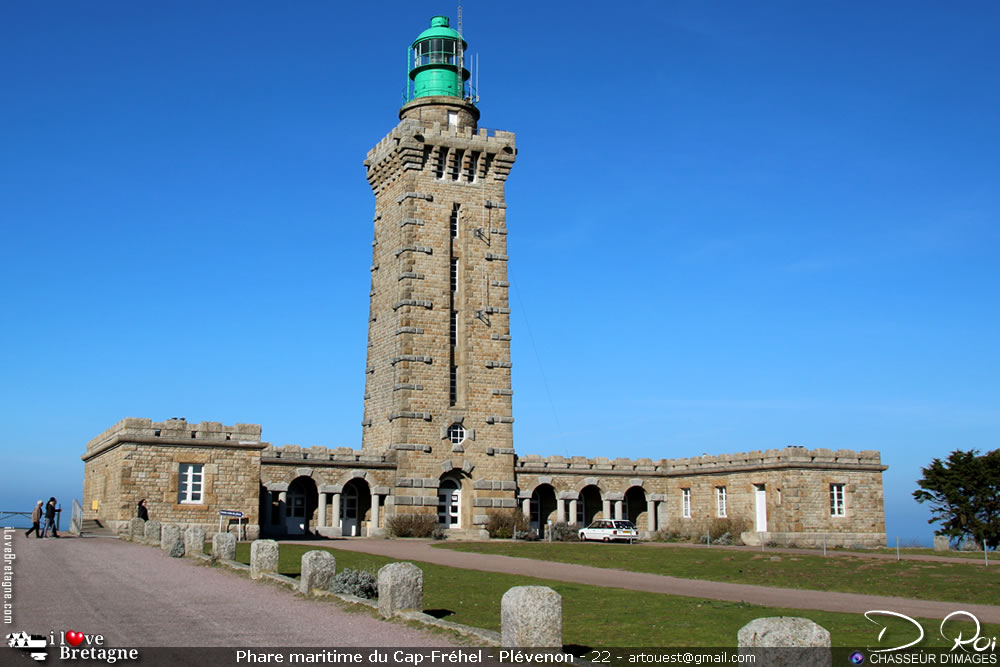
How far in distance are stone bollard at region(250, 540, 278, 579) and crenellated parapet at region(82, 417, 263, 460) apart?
15322mm

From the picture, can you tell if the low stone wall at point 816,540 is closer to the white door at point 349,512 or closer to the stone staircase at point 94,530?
the white door at point 349,512

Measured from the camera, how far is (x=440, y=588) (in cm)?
1838

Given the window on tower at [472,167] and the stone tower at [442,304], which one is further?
the window on tower at [472,167]

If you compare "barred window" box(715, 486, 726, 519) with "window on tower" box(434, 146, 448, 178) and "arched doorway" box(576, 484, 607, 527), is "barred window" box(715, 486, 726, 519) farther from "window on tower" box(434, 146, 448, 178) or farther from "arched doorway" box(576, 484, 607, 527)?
"window on tower" box(434, 146, 448, 178)

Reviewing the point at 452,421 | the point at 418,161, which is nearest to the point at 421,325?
the point at 452,421

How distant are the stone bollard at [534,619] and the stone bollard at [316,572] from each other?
241 inches

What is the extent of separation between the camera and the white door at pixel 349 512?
40625 mm

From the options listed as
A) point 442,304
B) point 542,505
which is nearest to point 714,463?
point 542,505

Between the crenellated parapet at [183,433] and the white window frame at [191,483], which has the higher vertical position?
the crenellated parapet at [183,433]

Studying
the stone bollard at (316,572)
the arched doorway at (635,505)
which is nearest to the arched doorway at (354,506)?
the arched doorway at (635,505)

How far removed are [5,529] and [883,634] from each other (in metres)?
29.3

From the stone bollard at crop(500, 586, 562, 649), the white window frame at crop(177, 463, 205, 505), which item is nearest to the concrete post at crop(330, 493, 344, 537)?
the white window frame at crop(177, 463, 205, 505)

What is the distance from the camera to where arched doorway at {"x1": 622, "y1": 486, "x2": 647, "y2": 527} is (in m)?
46.3

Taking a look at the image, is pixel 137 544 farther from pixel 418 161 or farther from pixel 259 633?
pixel 418 161
